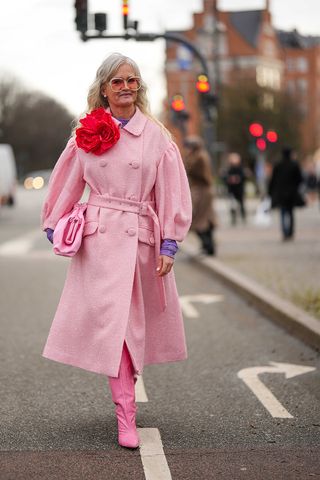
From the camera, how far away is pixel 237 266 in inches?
569

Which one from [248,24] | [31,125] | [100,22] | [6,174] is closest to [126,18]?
[100,22]

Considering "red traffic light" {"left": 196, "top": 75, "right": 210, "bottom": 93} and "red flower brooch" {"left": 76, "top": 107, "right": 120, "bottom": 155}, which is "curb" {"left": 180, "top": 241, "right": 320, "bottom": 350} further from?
"red traffic light" {"left": 196, "top": 75, "right": 210, "bottom": 93}

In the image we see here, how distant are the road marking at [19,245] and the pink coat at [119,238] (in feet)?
44.4

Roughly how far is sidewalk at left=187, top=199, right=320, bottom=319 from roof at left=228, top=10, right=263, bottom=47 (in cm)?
8120

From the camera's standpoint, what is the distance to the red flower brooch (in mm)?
5020

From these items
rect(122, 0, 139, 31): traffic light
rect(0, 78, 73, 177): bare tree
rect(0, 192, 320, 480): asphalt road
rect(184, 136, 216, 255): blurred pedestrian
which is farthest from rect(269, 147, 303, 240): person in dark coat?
rect(0, 78, 73, 177): bare tree

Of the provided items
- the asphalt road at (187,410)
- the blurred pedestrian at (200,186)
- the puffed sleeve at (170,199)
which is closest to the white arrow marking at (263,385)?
the asphalt road at (187,410)

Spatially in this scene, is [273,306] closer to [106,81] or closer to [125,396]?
[125,396]

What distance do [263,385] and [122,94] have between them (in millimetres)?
2471

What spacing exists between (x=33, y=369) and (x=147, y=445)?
2.37 metres

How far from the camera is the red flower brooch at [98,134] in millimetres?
5020

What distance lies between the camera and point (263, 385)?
267 inches

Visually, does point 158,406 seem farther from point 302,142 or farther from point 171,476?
point 302,142

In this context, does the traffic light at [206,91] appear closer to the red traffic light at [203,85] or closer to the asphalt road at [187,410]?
the red traffic light at [203,85]
